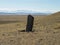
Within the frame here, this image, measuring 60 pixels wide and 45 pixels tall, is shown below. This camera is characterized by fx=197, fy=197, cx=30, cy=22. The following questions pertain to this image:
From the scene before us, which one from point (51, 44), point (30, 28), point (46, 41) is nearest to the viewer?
point (51, 44)

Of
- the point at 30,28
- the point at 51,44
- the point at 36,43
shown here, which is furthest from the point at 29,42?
the point at 30,28

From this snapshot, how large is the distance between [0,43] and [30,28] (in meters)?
5.75

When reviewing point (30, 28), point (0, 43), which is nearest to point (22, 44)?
point (0, 43)

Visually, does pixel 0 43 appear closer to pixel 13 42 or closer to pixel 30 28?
pixel 13 42

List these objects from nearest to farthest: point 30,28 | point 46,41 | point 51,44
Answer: point 51,44
point 46,41
point 30,28

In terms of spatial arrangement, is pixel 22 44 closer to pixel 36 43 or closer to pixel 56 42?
pixel 36 43

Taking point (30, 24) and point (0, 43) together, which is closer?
point (0, 43)

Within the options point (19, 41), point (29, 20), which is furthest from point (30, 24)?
point (19, 41)

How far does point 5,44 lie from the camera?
1081cm

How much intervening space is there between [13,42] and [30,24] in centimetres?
581

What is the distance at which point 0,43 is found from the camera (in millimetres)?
11062

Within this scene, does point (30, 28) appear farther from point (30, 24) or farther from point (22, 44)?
point (22, 44)

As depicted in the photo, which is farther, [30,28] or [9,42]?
[30,28]

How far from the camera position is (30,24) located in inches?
665
